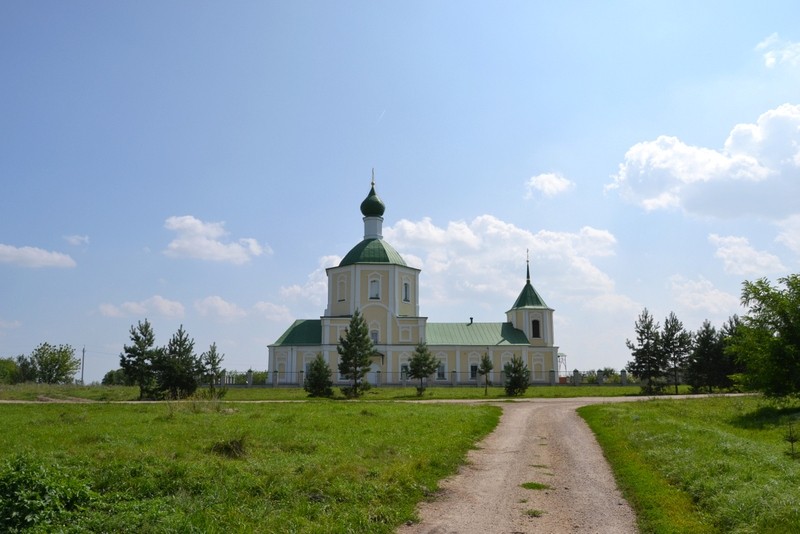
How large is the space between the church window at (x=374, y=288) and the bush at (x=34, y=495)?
49101mm

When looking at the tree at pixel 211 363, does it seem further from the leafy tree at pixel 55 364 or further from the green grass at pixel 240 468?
the leafy tree at pixel 55 364

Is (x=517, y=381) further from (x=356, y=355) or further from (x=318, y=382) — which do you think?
(x=318, y=382)

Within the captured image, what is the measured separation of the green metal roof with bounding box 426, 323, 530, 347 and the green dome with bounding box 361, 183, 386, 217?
42.4 feet

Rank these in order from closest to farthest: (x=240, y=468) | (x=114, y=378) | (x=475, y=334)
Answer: (x=240, y=468), (x=475, y=334), (x=114, y=378)

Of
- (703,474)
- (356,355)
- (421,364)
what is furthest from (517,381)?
(703,474)

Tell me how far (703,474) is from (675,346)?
3774cm

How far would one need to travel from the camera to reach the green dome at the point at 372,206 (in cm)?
6266

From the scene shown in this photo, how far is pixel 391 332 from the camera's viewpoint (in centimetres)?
5862

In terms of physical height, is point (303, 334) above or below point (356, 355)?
above

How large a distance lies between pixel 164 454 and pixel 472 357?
167ft

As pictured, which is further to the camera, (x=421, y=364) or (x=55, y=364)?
(x=55, y=364)

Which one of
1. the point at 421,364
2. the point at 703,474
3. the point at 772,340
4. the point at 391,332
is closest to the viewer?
the point at 703,474

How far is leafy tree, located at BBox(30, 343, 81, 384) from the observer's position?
78.3 m

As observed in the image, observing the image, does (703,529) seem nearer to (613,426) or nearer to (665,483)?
(665,483)
